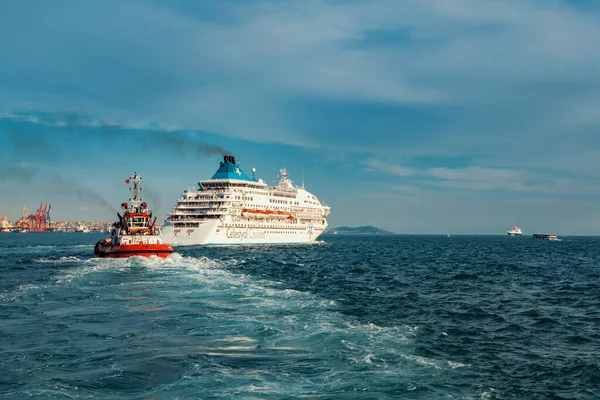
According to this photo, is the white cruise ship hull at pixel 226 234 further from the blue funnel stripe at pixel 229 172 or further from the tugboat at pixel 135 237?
the tugboat at pixel 135 237

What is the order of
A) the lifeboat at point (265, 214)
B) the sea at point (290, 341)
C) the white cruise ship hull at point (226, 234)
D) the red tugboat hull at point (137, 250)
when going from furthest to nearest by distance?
the lifeboat at point (265, 214) → the white cruise ship hull at point (226, 234) → the red tugboat hull at point (137, 250) → the sea at point (290, 341)

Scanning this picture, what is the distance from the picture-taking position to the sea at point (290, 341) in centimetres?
1373

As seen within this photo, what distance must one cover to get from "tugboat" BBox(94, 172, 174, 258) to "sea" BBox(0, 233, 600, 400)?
64.3 ft

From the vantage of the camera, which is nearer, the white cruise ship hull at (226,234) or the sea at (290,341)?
the sea at (290,341)

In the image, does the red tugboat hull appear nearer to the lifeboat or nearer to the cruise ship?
the cruise ship

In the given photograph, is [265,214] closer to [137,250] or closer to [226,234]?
[226,234]

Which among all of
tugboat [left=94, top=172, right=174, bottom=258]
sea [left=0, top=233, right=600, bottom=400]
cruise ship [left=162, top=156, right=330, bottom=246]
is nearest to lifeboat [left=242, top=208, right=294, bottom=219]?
cruise ship [left=162, top=156, right=330, bottom=246]

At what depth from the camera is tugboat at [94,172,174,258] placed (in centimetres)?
5819

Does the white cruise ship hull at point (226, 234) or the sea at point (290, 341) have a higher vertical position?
the white cruise ship hull at point (226, 234)

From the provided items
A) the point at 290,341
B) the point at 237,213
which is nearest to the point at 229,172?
the point at 237,213

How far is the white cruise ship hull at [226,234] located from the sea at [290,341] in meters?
60.1

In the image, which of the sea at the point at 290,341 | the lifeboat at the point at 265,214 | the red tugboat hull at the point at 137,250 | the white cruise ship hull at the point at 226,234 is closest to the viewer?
the sea at the point at 290,341

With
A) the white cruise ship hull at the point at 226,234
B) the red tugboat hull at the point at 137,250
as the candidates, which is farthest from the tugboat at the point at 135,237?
the white cruise ship hull at the point at 226,234

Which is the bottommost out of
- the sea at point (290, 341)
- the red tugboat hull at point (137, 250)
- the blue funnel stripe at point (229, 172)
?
the sea at point (290, 341)
